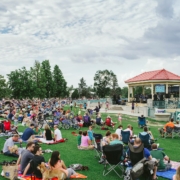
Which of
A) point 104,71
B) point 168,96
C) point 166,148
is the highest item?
point 104,71

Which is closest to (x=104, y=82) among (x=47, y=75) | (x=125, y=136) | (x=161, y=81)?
(x=47, y=75)

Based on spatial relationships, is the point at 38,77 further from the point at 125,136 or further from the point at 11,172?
the point at 11,172

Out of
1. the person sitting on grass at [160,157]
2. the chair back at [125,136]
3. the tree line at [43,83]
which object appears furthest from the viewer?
the tree line at [43,83]

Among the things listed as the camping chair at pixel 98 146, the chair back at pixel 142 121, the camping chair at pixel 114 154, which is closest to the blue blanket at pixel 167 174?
the camping chair at pixel 114 154

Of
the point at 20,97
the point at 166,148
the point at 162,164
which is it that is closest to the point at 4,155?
the point at 162,164

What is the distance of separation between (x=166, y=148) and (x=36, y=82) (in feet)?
171

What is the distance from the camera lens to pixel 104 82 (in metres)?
103

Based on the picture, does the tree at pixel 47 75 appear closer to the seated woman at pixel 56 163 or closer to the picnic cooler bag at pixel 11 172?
the picnic cooler bag at pixel 11 172

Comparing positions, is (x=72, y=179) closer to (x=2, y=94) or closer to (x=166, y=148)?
(x=166, y=148)

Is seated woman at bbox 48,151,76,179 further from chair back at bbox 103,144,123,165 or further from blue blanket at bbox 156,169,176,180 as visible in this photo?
blue blanket at bbox 156,169,176,180

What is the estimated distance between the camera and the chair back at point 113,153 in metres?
7.64

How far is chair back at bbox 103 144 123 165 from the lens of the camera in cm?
764

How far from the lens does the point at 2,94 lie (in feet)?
209

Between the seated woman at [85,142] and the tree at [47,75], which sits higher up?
the tree at [47,75]
